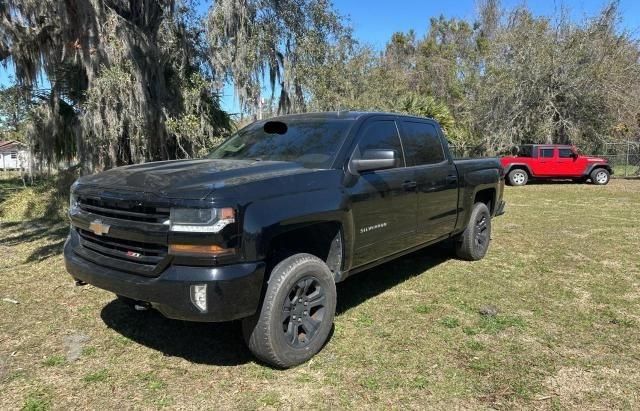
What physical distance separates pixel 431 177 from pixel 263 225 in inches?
99.3

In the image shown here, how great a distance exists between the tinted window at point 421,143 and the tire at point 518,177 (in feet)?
51.0

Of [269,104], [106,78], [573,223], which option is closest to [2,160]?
[269,104]

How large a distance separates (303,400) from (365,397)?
1.31 ft

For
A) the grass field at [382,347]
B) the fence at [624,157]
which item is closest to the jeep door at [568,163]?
the fence at [624,157]

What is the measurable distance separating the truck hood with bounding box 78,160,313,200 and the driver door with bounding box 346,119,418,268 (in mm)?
639

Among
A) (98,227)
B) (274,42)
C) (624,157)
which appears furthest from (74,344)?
(624,157)

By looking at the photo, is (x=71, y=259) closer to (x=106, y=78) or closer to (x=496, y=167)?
(x=496, y=167)

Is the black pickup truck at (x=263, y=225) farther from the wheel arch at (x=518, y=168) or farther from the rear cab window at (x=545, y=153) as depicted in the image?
the rear cab window at (x=545, y=153)

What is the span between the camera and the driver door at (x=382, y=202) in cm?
414

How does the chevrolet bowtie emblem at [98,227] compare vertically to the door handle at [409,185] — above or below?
below

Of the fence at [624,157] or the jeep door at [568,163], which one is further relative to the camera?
the fence at [624,157]

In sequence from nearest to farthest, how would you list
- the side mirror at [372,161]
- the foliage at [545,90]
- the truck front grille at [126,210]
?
1. the truck front grille at [126,210]
2. the side mirror at [372,161]
3. the foliage at [545,90]

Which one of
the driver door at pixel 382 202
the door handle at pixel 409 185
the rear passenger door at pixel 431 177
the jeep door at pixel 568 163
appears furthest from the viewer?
the jeep door at pixel 568 163

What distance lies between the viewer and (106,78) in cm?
909
